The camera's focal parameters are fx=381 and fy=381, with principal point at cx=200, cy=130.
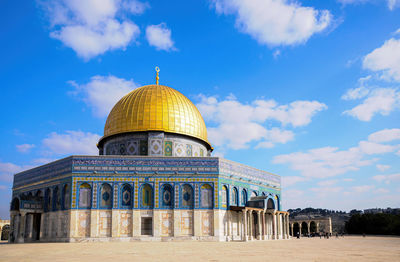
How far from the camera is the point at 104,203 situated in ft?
96.9

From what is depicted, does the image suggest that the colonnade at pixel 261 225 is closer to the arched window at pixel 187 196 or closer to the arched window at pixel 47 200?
the arched window at pixel 187 196

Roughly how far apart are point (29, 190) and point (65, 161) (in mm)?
6930

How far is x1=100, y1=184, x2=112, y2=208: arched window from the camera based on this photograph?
29531 millimetres

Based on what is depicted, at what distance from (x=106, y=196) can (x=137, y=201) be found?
8.01ft

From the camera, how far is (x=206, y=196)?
30.7 m

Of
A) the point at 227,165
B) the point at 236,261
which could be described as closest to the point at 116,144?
the point at 227,165

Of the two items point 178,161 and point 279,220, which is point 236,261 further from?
point 279,220

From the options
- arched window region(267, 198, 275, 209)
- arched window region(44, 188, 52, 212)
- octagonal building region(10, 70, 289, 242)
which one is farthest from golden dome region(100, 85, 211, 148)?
arched window region(267, 198, 275, 209)

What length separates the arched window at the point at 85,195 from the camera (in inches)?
1155

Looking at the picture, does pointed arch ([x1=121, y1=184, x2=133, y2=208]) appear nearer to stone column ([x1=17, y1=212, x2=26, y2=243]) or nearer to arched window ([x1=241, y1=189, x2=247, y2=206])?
stone column ([x1=17, y1=212, x2=26, y2=243])

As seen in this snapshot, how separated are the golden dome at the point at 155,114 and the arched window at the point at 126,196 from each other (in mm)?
6302

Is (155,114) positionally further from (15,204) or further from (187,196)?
(15,204)

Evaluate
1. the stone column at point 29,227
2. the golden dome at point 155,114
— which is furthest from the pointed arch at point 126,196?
the stone column at point 29,227

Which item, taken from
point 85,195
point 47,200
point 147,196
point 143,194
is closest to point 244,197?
point 147,196
